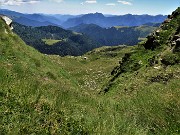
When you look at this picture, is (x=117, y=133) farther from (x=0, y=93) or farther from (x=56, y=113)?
(x=0, y=93)

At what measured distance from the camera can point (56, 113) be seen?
932 centimetres

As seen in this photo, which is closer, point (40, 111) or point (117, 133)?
point (117, 133)

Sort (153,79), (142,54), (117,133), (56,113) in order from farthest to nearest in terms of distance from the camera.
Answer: (142,54), (153,79), (56,113), (117,133)

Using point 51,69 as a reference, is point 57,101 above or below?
above

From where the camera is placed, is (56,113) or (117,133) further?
(56,113)

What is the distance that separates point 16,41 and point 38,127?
3190cm

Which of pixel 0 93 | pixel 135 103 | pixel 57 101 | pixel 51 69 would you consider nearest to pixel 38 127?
pixel 57 101

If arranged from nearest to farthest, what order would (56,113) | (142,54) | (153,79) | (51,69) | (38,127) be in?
(38,127) < (56,113) < (153,79) < (51,69) < (142,54)

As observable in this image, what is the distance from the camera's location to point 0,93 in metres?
9.95

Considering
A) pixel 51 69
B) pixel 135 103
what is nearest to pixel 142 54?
pixel 51 69

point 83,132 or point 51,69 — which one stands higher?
point 83,132

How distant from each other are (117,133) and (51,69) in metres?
31.3

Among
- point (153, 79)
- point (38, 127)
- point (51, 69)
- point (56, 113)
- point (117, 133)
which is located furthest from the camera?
point (51, 69)

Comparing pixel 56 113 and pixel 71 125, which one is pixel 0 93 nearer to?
pixel 56 113
